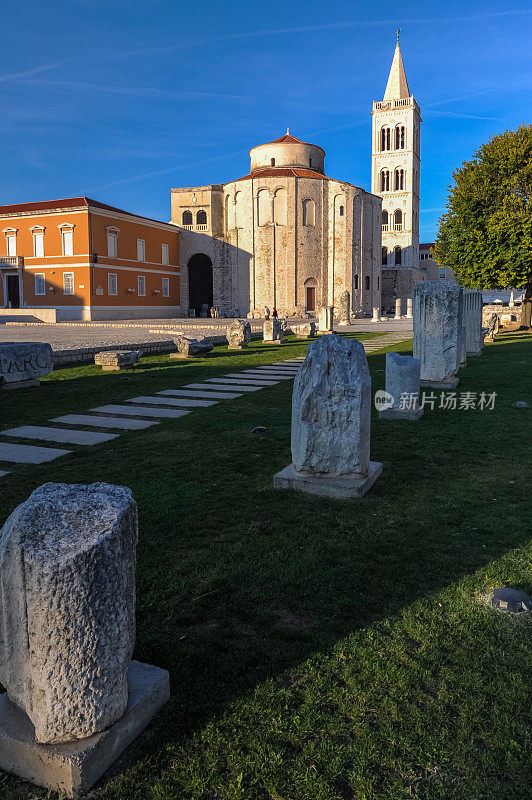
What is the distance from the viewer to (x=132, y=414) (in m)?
7.34

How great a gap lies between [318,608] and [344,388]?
6.51 feet

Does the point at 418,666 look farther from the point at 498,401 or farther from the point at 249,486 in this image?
the point at 498,401

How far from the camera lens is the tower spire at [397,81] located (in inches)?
2360

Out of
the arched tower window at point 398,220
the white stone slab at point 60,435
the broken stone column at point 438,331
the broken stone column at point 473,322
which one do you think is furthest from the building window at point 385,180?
the white stone slab at point 60,435

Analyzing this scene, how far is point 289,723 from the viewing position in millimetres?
1981

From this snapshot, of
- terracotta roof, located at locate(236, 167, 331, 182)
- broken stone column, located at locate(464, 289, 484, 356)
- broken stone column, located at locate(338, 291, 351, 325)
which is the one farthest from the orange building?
broken stone column, located at locate(464, 289, 484, 356)

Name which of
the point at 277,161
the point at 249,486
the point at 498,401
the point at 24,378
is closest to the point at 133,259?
the point at 277,161

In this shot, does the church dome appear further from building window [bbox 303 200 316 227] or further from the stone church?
building window [bbox 303 200 316 227]

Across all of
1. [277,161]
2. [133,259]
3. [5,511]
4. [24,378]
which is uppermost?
[277,161]

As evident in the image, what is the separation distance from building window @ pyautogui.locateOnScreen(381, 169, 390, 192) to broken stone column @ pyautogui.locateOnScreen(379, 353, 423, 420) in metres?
60.3

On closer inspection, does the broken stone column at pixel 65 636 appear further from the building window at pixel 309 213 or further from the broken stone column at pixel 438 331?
the building window at pixel 309 213

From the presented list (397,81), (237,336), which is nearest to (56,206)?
(237,336)

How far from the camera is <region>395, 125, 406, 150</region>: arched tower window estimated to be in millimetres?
59969

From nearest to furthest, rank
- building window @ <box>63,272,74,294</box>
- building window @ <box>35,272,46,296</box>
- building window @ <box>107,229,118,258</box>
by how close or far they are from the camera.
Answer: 1. building window @ <box>63,272,74,294</box>
2. building window @ <box>35,272,46,296</box>
3. building window @ <box>107,229,118,258</box>
